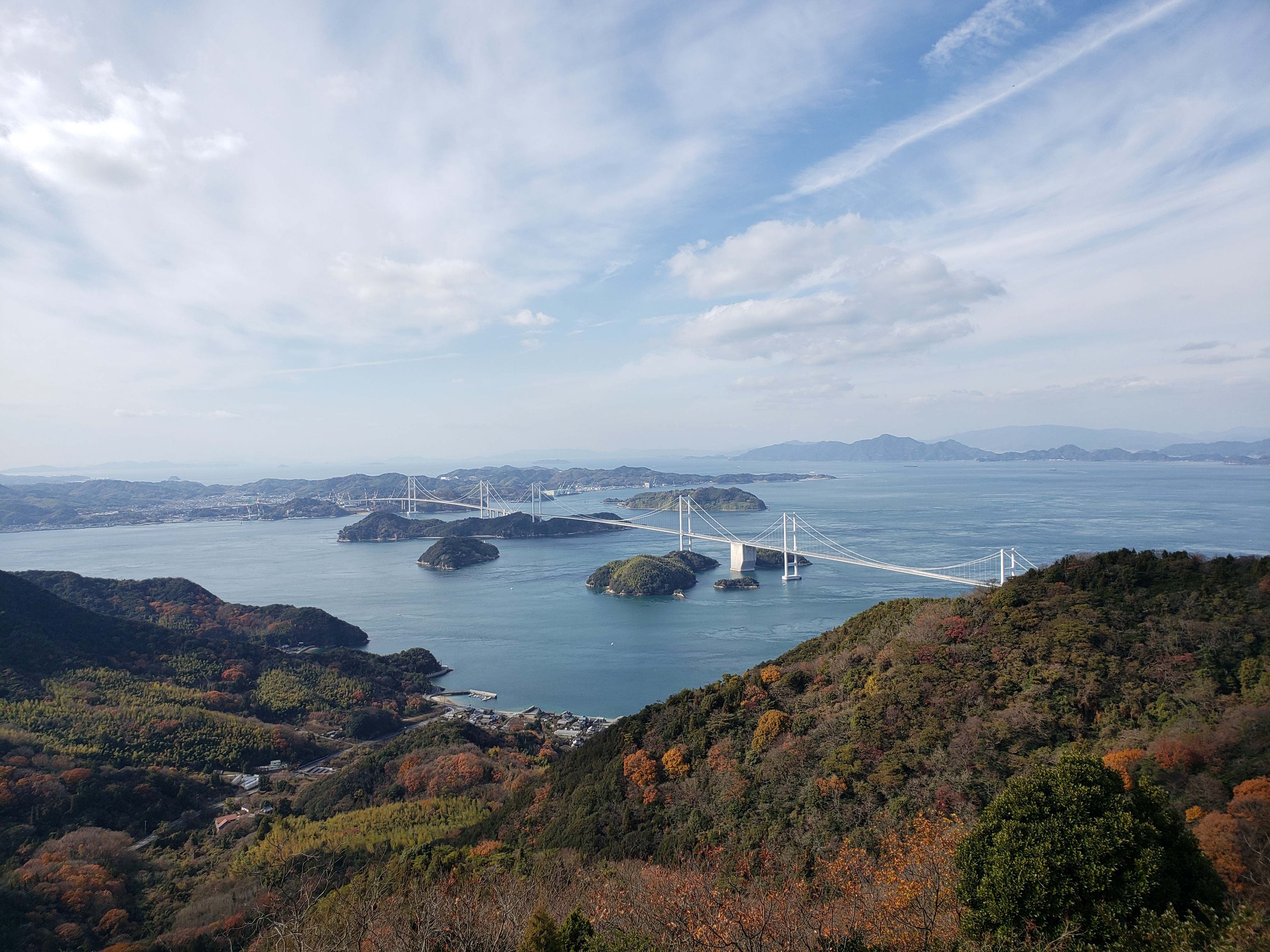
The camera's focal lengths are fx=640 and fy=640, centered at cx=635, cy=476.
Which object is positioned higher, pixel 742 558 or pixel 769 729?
pixel 769 729

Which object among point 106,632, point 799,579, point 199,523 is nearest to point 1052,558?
point 799,579

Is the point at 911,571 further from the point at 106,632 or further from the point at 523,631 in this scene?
the point at 106,632

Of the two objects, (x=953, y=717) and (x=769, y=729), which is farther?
(x=769, y=729)

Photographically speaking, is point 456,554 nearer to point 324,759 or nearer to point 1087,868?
point 324,759

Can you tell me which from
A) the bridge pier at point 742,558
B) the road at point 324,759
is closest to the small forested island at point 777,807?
the road at point 324,759

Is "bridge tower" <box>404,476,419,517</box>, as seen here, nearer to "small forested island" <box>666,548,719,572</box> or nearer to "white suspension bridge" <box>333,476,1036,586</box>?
"white suspension bridge" <box>333,476,1036,586</box>

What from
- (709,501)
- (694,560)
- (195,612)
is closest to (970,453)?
(709,501)

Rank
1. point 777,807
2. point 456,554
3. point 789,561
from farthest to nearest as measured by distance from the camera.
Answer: point 456,554
point 789,561
point 777,807
